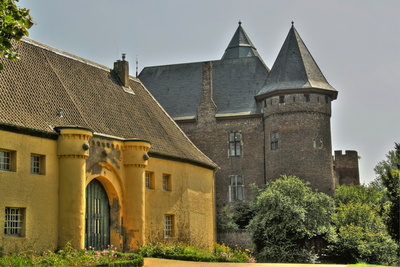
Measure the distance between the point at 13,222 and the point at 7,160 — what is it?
2.19m

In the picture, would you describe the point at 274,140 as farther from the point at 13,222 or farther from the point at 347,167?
the point at 13,222

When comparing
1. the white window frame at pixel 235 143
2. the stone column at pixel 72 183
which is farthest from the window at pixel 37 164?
the white window frame at pixel 235 143

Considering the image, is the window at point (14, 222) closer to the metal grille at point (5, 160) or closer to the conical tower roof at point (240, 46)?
the metal grille at point (5, 160)

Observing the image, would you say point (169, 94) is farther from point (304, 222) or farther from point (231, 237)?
point (304, 222)

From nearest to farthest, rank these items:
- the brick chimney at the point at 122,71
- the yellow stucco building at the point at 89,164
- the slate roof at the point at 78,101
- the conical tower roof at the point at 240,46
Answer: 1. the yellow stucco building at the point at 89,164
2. the slate roof at the point at 78,101
3. the brick chimney at the point at 122,71
4. the conical tower roof at the point at 240,46

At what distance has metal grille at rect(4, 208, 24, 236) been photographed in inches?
910

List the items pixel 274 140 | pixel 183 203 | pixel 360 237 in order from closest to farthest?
1. pixel 183 203
2. pixel 360 237
3. pixel 274 140

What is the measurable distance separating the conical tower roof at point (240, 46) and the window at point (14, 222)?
42147 mm

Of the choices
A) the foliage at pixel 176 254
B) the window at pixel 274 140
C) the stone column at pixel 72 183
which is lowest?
the foliage at pixel 176 254

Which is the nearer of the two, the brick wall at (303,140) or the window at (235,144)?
the brick wall at (303,140)

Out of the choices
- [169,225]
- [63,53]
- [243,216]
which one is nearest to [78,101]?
[63,53]

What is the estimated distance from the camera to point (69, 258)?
2244 centimetres

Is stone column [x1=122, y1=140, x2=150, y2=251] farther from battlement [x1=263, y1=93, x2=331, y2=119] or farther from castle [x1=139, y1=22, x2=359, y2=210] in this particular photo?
battlement [x1=263, y1=93, x2=331, y2=119]

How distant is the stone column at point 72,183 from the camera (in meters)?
24.8
